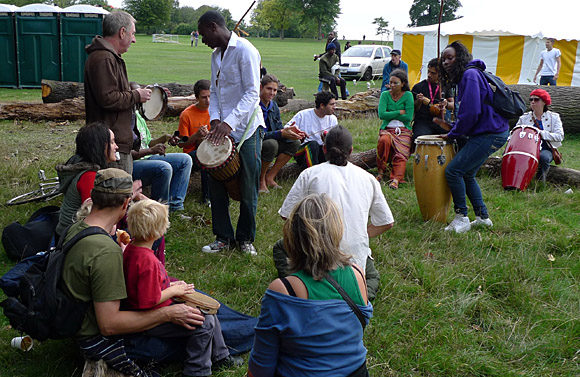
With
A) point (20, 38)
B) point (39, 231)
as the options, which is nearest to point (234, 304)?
point (39, 231)

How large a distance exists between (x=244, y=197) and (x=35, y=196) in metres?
2.50

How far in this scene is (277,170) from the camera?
711 cm

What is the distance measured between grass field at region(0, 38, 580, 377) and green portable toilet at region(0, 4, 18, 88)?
961 centimetres

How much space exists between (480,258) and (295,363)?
3.11 m

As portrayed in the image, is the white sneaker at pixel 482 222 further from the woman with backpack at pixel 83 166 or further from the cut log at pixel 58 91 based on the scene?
the cut log at pixel 58 91

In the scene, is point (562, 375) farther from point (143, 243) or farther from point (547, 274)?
point (143, 243)

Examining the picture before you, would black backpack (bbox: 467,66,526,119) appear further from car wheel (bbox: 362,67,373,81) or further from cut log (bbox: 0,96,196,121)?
car wheel (bbox: 362,67,373,81)

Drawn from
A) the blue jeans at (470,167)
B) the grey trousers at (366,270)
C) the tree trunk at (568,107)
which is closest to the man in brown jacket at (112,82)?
the grey trousers at (366,270)

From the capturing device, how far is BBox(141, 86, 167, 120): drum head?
18.3 ft

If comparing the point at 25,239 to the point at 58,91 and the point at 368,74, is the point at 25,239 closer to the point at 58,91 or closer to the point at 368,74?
the point at 58,91

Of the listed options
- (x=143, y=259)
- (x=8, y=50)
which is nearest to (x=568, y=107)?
(x=143, y=259)

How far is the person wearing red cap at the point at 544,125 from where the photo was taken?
714cm

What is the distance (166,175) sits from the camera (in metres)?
5.22

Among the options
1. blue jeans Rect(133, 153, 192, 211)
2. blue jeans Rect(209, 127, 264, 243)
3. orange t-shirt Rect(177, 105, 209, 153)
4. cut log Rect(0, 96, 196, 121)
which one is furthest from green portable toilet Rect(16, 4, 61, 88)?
blue jeans Rect(209, 127, 264, 243)
